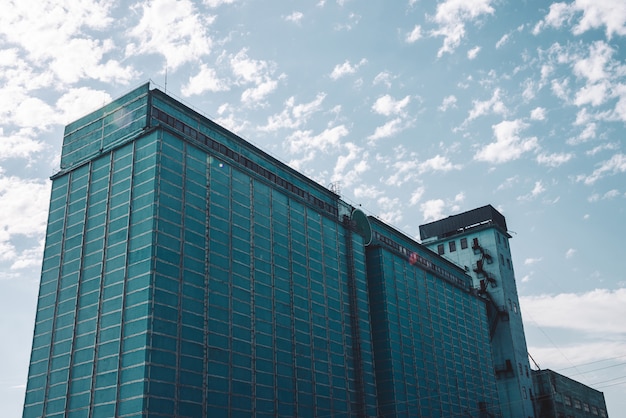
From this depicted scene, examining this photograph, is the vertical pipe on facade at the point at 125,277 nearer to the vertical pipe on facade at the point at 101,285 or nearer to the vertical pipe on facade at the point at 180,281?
the vertical pipe on facade at the point at 101,285

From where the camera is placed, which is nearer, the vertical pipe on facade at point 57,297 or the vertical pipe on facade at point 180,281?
the vertical pipe on facade at point 180,281

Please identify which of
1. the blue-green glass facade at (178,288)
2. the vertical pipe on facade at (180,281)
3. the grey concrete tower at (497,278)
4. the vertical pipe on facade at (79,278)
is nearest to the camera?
the vertical pipe on facade at (180,281)

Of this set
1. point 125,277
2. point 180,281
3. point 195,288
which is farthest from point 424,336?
point 125,277

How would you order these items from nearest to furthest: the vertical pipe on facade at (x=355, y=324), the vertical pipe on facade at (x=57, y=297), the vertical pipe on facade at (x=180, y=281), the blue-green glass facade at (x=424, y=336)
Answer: the vertical pipe on facade at (x=180, y=281)
the vertical pipe on facade at (x=57, y=297)
the vertical pipe on facade at (x=355, y=324)
the blue-green glass facade at (x=424, y=336)

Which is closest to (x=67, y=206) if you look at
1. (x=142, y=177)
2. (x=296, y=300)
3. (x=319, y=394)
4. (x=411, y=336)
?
(x=142, y=177)

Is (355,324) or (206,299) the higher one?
(355,324)

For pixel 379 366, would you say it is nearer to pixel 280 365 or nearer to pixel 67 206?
pixel 280 365

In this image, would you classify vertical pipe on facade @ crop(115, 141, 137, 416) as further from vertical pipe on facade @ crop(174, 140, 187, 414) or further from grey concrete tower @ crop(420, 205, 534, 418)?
grey concrete tower @ crop(420, 205, 534, 418)

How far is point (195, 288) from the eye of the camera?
50.0 metres

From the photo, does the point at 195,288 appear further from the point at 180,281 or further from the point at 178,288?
the point at 178,288

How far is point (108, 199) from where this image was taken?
5362 centimetres

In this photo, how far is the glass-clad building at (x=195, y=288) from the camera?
46.7 metres

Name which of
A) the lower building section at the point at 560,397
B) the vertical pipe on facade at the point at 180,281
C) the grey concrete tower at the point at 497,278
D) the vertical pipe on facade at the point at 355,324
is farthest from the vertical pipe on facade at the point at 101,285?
the lower building section at the point at 560,397

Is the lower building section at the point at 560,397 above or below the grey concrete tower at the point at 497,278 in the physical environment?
below
